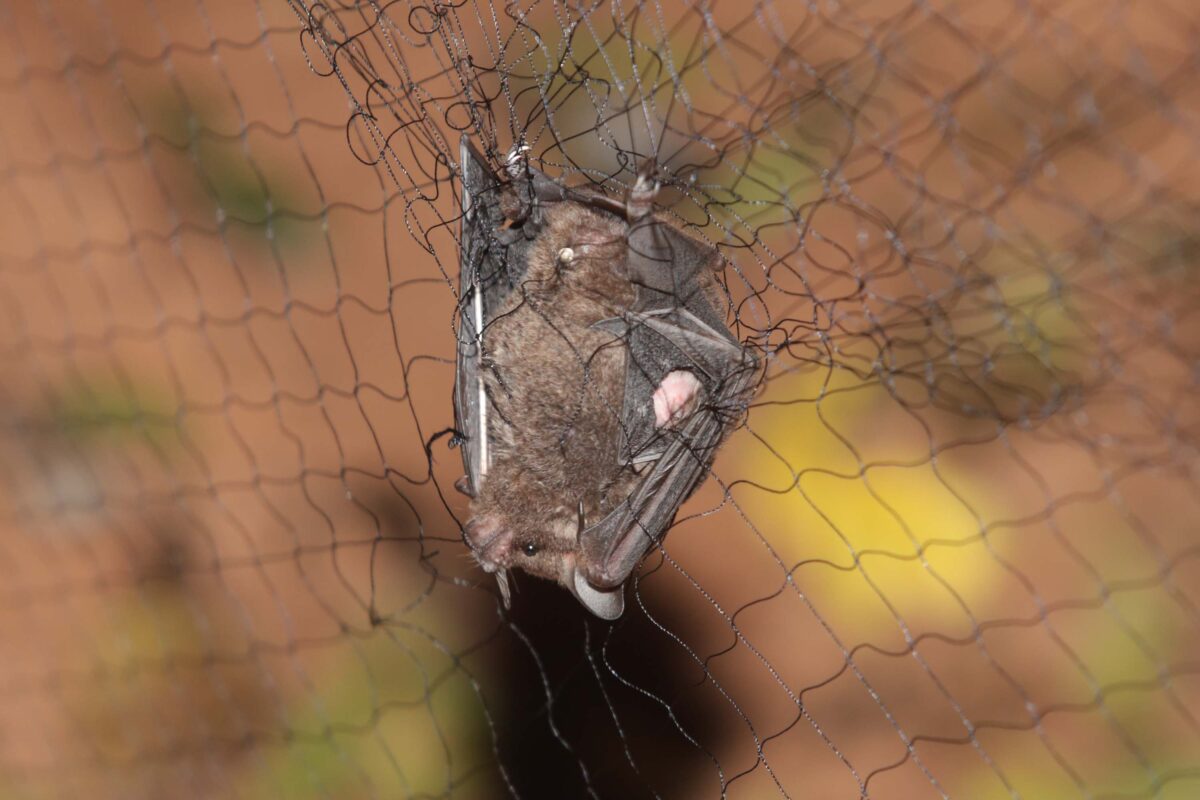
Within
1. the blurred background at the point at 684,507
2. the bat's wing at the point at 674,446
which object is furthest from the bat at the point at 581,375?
the blurred background at the point at 684,507

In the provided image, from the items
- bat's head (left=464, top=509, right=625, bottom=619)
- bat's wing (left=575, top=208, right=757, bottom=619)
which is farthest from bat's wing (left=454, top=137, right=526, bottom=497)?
bat's wing (left=575, top=208, right=757, bottom=619)

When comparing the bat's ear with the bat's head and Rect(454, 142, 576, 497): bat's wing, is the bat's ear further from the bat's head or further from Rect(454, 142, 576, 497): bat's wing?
Rect(454, 142, 576, 497): bat's wing

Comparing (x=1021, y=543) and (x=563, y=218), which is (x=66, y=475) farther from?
(x=1021, y=543)

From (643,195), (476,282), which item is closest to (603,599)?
(476,282)

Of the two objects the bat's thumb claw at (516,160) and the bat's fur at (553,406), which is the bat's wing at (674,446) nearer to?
the bat's fur at (553,406)


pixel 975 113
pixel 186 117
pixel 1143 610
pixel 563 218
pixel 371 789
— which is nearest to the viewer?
pixel 563 218

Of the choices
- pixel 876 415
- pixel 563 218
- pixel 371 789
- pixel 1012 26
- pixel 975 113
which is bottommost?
pixel 371 789

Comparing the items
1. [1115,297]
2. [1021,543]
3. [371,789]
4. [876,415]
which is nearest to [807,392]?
[876,415]
